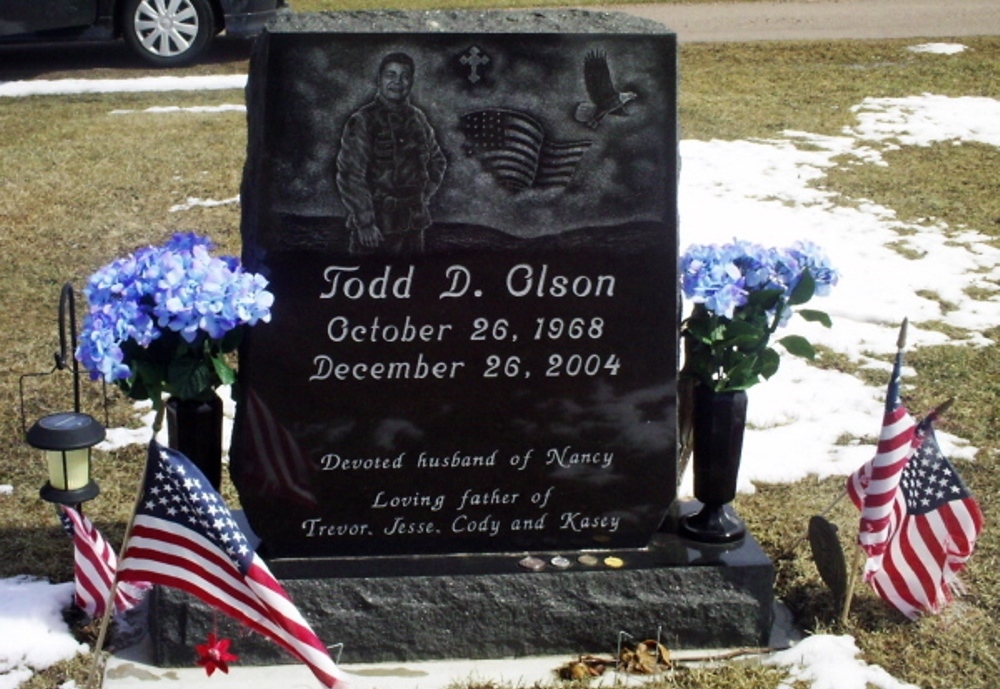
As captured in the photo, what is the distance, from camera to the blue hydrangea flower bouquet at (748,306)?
12.9 ft

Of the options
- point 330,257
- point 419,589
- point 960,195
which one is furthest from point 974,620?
point 960,195

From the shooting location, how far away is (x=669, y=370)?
3.97 metres

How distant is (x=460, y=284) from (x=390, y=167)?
1.23 feet

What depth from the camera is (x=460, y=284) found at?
3.81 meters

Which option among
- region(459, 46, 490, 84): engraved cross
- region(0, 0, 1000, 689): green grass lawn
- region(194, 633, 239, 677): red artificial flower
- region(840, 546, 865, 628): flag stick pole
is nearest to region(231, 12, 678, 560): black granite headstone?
region(459, 46, 490, 84): engraved cross

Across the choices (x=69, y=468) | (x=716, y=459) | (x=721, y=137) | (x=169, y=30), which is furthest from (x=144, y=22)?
(x=716, y=459)

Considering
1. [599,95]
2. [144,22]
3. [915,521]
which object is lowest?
[915,521]

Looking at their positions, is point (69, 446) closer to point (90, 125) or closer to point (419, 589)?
point (419, 589)

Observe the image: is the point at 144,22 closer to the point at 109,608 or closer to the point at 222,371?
the point at 222,371

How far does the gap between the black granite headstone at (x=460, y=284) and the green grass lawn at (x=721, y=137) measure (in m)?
0.70

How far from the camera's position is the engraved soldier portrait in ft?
11.9

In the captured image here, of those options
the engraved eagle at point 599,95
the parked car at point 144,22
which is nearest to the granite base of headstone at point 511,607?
the engraved eagle at point 599,95

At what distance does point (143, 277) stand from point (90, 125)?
7.57 metres

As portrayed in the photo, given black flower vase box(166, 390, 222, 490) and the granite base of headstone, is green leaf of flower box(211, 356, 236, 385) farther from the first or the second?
the granite base of headstone
